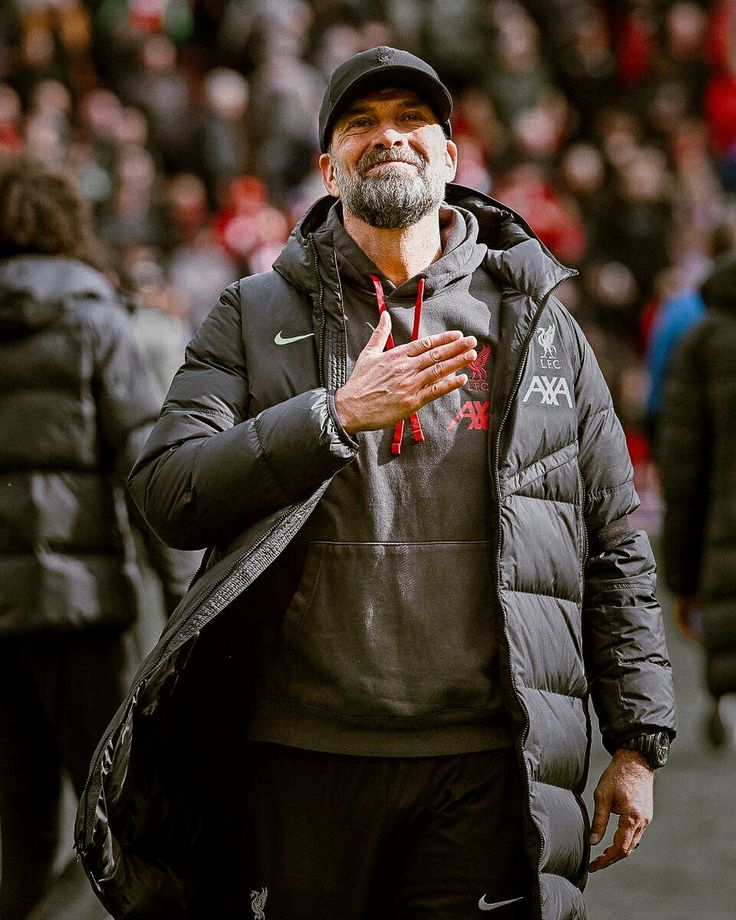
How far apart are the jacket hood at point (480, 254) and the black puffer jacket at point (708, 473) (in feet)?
9.37

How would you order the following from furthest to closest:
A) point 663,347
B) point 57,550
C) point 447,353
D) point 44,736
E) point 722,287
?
point 663,347
point 722,287
point 44,736
point 57,550
point 447,353

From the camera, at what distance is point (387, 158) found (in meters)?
3.72

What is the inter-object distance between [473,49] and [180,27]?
294 centimetres

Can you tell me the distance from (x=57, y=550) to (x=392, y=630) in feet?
5.72

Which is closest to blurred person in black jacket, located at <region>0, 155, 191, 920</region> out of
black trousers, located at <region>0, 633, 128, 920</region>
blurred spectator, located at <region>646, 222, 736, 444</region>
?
black trousers, located at <region>0, 633, 128, 920</region>

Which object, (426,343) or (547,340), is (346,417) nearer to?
(426,343)

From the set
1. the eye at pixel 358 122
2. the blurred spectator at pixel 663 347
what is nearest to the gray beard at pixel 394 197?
the eye at pixel 358 122

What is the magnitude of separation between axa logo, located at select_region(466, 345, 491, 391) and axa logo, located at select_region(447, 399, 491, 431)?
33 millimetres

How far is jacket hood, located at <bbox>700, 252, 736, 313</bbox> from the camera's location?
6.70 metres

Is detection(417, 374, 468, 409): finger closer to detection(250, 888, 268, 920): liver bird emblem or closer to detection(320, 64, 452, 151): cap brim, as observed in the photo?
detection(320, 64, 452, 151): cap brim

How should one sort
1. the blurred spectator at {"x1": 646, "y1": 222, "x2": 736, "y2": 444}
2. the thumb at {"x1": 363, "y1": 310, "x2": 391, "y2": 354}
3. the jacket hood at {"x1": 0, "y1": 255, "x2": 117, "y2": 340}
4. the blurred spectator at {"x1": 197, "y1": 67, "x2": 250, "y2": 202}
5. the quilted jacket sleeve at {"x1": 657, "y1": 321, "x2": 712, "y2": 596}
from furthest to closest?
the blurred spectator at {"x1": 197, "y1": 67, "x2": 250, "y2": 202} < the blurred spectator at {"x1": 646, "y1": 222, "x2": 736, "y2": 444} < the quilted jacket sleeve at {"x1": 657, "y1": 321, "x2": 712, "y2": 596} < the jacket hood at {"x1": 0, "y1": 255, "x2": 117, "y2": 340} < the thumb at {"x1": 363, "y1": 310, "x2": 391, "y2": 354}

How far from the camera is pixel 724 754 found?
26.9 ft

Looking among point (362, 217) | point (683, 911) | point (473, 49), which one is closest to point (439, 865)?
point (362, 217)

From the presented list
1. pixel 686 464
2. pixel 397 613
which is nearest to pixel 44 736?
pixel 397 613
